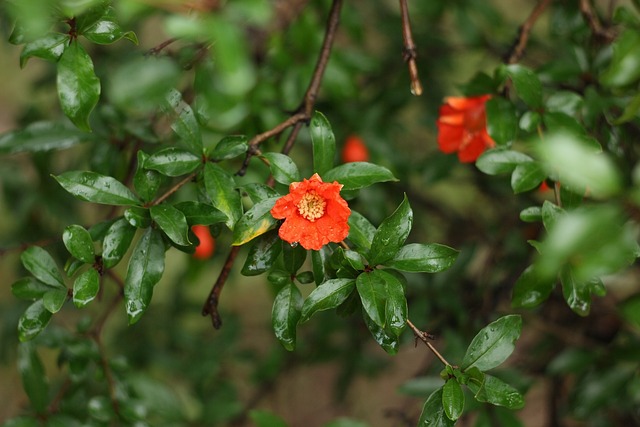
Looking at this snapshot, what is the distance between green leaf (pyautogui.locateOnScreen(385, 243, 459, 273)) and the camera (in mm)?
814

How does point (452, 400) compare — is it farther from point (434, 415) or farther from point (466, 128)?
point (466, 128)

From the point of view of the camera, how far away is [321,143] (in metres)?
0.87

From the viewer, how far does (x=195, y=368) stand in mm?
1727

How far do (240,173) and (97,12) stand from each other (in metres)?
0.26

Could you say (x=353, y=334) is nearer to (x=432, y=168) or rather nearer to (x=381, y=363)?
(x=381, y=363)

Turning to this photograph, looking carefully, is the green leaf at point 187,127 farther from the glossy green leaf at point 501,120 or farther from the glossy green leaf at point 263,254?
the glossy green leaf at point 501,120

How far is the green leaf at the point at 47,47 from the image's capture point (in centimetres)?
79

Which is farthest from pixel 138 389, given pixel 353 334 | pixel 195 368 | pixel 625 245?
pixel 625 245

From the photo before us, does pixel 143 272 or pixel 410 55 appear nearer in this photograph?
pixel 143 272

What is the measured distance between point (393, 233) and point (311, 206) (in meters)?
0.10

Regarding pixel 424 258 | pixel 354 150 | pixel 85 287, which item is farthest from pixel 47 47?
pixel 354 150

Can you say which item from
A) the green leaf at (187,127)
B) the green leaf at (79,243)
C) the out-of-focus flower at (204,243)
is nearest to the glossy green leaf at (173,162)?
the green leaf at (187,127)

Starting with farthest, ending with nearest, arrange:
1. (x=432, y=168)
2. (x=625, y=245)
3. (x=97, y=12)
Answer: (x=432, y=168) → (x=97, y=12) → (x=625, y=245)

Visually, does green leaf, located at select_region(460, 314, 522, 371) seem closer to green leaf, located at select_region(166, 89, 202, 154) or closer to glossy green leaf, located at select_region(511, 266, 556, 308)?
glossy green leaf, located at select_region(511, 266, 556, 308)
